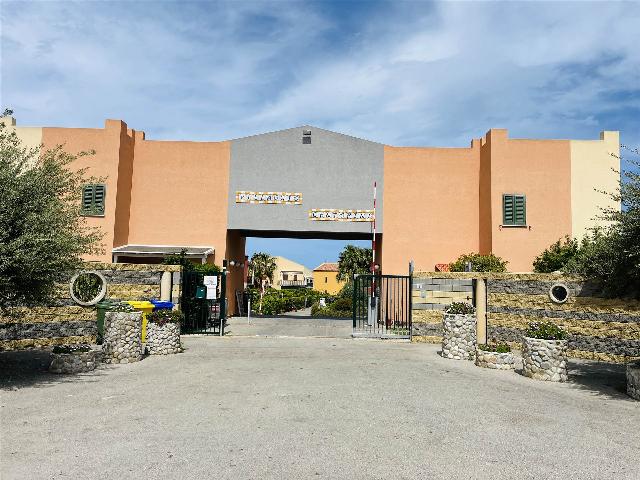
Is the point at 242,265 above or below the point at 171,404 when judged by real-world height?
above

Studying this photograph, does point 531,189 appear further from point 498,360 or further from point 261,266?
point 261,266

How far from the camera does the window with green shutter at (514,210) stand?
2367 centimetres

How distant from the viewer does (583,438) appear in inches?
260

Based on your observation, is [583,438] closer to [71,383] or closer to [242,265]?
[71,383]

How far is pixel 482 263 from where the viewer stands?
2231 centimetres

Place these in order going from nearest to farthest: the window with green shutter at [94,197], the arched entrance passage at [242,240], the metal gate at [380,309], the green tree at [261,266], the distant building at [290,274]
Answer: the metal gate at [380,309]
the window with green shutter at [94,197]
the arched entrance passage at [242,240]
the green tree at [261,266]
the distant building at [290,274]

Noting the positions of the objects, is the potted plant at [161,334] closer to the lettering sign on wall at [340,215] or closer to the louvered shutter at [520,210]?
the lettering sign on wall at [340,215]

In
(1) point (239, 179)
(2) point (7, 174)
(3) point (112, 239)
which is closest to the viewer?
(2) point (7, 174)

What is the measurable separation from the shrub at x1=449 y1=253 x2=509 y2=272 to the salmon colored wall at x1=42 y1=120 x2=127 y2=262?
15.5m

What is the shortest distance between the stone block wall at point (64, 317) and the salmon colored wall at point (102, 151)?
28.5 feet

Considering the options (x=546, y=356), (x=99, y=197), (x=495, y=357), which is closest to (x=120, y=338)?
(x=495, y=357)

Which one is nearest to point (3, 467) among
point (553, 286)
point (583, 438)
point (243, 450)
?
point (243, 450)

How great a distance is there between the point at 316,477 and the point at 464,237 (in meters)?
21.3

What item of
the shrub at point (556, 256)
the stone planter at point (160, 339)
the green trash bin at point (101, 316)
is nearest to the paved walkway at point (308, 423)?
the green trash bin at point (101, 316)
